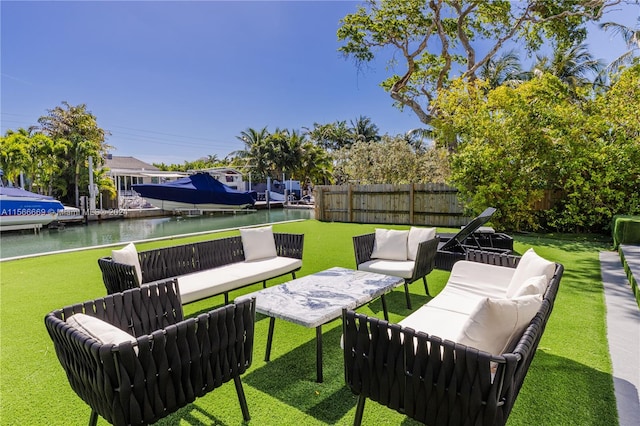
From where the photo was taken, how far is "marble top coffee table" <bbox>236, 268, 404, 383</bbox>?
2.68 m

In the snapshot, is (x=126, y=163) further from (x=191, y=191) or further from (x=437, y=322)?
(x=437, y=322)

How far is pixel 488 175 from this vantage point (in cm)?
995

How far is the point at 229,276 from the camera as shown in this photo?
4133 mm

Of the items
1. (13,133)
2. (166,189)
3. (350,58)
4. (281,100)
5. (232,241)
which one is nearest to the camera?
(232,241)

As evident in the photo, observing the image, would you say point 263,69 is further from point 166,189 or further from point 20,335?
point 20,335

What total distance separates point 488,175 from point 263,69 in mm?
16924

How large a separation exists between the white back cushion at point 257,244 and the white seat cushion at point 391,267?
54.0 inches

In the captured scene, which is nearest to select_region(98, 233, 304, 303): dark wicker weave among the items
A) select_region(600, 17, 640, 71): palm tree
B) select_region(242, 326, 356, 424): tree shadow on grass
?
select_region(242, 326, 356, 424): tree shadow on grass

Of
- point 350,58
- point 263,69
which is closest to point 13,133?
point 263,69

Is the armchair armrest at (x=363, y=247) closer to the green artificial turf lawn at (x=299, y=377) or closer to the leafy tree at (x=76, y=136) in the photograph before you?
the green artificial turf lawn at (x=299, y=377)

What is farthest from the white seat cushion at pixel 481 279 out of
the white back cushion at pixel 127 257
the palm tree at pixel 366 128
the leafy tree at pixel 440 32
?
the palm tree at pixel 366 128

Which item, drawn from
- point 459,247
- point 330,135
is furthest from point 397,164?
point 330,135

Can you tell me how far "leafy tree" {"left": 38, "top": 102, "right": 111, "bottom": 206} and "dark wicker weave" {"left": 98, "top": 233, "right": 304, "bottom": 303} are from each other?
1894 centimetres

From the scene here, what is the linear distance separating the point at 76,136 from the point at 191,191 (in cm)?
718
